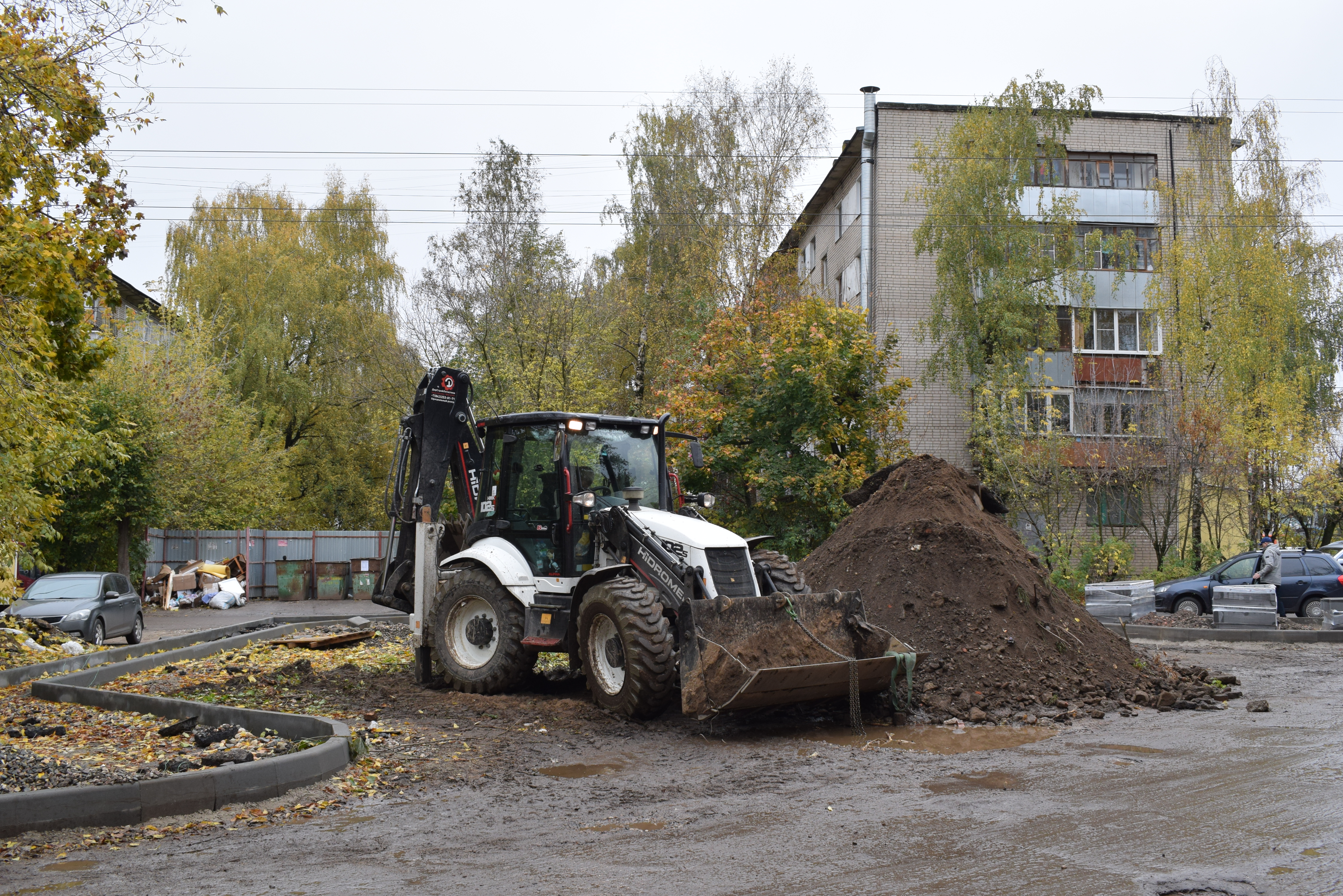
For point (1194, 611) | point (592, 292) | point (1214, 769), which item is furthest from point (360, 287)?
point (1214, 769)

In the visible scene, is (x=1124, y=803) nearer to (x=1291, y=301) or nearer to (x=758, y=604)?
(x=758, y=604)

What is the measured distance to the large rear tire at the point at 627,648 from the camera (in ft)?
30.4

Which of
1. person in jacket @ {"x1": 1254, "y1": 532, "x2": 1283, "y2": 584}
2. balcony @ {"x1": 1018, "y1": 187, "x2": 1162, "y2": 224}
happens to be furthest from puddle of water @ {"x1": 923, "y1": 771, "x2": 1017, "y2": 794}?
balcony @ {"x1": 1018, "y1": 187, "x2": 1162, "y2": 224}

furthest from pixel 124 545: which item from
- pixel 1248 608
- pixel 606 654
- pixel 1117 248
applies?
pixel 1117 248

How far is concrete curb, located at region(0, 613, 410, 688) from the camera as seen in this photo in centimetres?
1286

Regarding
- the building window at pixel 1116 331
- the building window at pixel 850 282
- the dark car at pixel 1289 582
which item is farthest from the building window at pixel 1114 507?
the building window at pixel 850 282

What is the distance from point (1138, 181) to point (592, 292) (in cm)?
1861

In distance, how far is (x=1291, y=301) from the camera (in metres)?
30.9

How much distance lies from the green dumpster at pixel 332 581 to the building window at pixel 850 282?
18412 millimetres

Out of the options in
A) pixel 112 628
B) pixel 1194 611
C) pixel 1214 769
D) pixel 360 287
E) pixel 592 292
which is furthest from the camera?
pixel 360 287

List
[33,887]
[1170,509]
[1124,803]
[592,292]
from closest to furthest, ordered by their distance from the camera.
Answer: [33,887] → [1124,803] → [1170,509] → [592,292]

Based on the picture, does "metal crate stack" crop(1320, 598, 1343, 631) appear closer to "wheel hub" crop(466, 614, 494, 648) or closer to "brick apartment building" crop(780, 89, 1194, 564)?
"brick apartment building" crop(780, 89, 1194, 564)

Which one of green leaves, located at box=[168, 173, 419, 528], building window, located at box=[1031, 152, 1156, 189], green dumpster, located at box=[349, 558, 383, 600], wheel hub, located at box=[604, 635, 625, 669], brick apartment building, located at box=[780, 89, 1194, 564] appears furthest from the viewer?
green leaves, located at box=[168, 173, 419, 528]

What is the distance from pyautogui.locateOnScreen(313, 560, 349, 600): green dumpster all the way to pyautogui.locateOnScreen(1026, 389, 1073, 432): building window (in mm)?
20806
